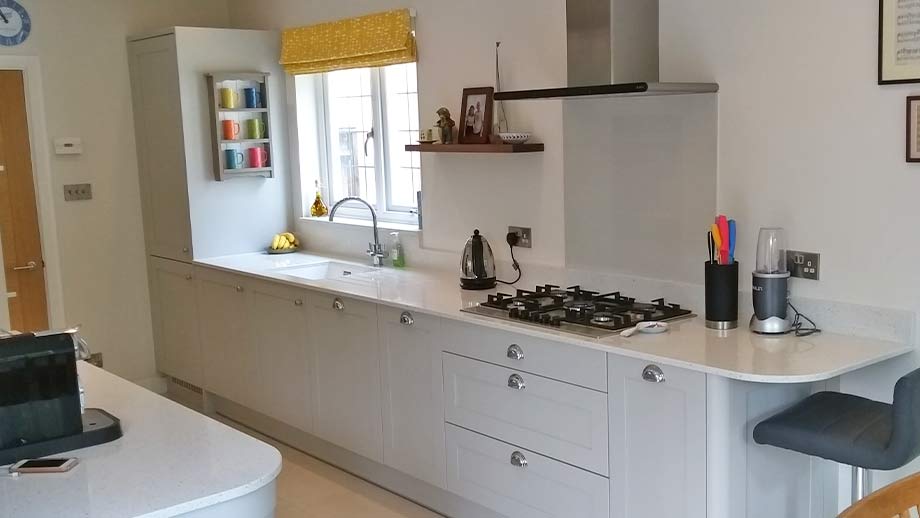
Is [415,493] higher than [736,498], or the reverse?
[736,498]

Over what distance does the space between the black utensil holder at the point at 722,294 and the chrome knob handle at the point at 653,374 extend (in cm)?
39

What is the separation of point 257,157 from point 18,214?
1.34 meters

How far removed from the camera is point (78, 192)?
5.43 metres

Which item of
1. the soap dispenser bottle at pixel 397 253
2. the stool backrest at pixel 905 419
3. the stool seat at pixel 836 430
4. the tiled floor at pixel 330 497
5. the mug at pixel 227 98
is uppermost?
the mug at pixel 227 98

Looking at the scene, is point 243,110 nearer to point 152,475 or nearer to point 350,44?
point 350,44

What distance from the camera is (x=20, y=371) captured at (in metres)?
2.30

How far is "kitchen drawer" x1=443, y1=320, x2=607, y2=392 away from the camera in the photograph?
10.0ft

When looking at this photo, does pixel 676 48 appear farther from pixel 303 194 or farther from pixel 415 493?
pixel 303 194

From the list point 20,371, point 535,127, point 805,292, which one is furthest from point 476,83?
point 20,371

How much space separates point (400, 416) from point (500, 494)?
638 millimetres

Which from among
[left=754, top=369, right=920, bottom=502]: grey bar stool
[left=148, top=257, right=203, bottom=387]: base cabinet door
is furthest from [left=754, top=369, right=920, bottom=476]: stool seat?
[left=148, top=257, right=203, bottom=387]: base cabinet door

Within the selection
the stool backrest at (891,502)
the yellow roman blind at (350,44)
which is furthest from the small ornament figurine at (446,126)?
the stool backrest at (891,502)

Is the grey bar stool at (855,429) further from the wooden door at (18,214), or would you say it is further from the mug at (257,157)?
the wooden door at (18,214)

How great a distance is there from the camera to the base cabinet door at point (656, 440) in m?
2.79
